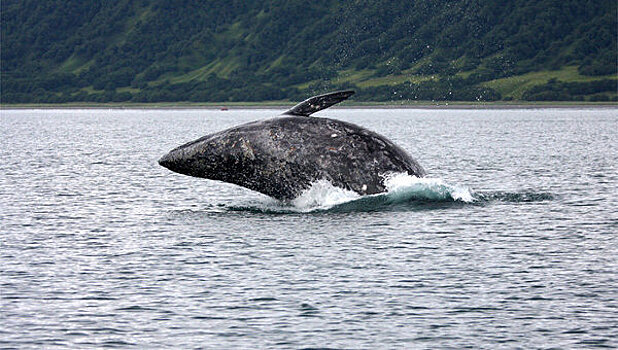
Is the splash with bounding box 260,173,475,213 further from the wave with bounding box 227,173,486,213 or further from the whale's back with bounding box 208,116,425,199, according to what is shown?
the whale's back with bounding box 208,116,425,199

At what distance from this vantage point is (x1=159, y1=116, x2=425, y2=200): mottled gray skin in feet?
96.0

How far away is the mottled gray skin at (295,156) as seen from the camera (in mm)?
29266

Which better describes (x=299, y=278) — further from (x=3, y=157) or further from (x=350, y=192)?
(x=3, y=157)

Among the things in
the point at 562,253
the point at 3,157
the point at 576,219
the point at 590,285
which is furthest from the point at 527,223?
the point at 3,157

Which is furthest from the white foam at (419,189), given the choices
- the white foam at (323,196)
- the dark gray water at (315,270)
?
the white foam at (323,196)

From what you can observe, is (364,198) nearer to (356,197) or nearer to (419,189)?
(356,197)

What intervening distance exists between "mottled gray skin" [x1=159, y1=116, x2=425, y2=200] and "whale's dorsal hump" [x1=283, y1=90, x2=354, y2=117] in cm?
72

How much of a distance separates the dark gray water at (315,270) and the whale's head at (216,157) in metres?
1.67

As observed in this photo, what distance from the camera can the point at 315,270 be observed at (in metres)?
22.5

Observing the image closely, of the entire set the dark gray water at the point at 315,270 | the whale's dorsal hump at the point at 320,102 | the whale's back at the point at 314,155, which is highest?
the whale's dorsal hump at the point at 320,102

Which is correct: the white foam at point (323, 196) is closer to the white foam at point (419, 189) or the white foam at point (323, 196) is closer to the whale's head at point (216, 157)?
the white foam at point (419, 189)

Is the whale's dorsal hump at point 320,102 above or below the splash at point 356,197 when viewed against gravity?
above

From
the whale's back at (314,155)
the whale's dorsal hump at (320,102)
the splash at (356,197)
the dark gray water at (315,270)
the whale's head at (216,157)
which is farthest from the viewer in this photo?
the whale's head at (216,157)

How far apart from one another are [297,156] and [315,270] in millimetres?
7476
